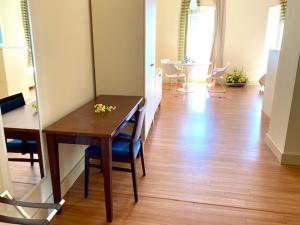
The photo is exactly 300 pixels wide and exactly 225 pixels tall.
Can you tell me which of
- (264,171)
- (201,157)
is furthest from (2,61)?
(264,171)

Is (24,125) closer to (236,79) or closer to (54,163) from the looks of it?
(54,163)

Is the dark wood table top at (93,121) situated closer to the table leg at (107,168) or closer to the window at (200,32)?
Answer: the table leg at (107,168)

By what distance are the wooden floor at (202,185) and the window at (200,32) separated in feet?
13.7

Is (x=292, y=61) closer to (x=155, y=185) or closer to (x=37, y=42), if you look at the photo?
(x=155, y=185)

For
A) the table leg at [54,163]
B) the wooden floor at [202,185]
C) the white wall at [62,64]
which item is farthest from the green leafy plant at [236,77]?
the table leg at [54,163]

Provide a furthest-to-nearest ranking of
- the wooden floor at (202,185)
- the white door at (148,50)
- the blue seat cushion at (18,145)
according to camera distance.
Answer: the white door at (148,50)
the wooden floor at (202,185)
the blue seat cushion at (18,145)

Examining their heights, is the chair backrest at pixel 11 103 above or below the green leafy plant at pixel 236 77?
above

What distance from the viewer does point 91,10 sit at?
8.82 feet

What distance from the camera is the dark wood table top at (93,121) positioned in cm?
177

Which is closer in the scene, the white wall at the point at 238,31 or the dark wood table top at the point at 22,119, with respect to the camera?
the dark wood table top at the point at 22,119

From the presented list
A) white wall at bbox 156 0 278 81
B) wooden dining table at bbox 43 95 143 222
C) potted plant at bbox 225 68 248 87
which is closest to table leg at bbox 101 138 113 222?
wooden dining table at bbox 43 95 143 222

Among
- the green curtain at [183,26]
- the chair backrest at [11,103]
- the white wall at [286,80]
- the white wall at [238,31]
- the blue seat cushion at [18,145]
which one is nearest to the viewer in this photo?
the chair backrest at [11,103]

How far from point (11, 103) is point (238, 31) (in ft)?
23.2

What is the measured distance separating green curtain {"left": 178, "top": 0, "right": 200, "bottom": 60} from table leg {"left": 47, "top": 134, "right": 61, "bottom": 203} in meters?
6.33
